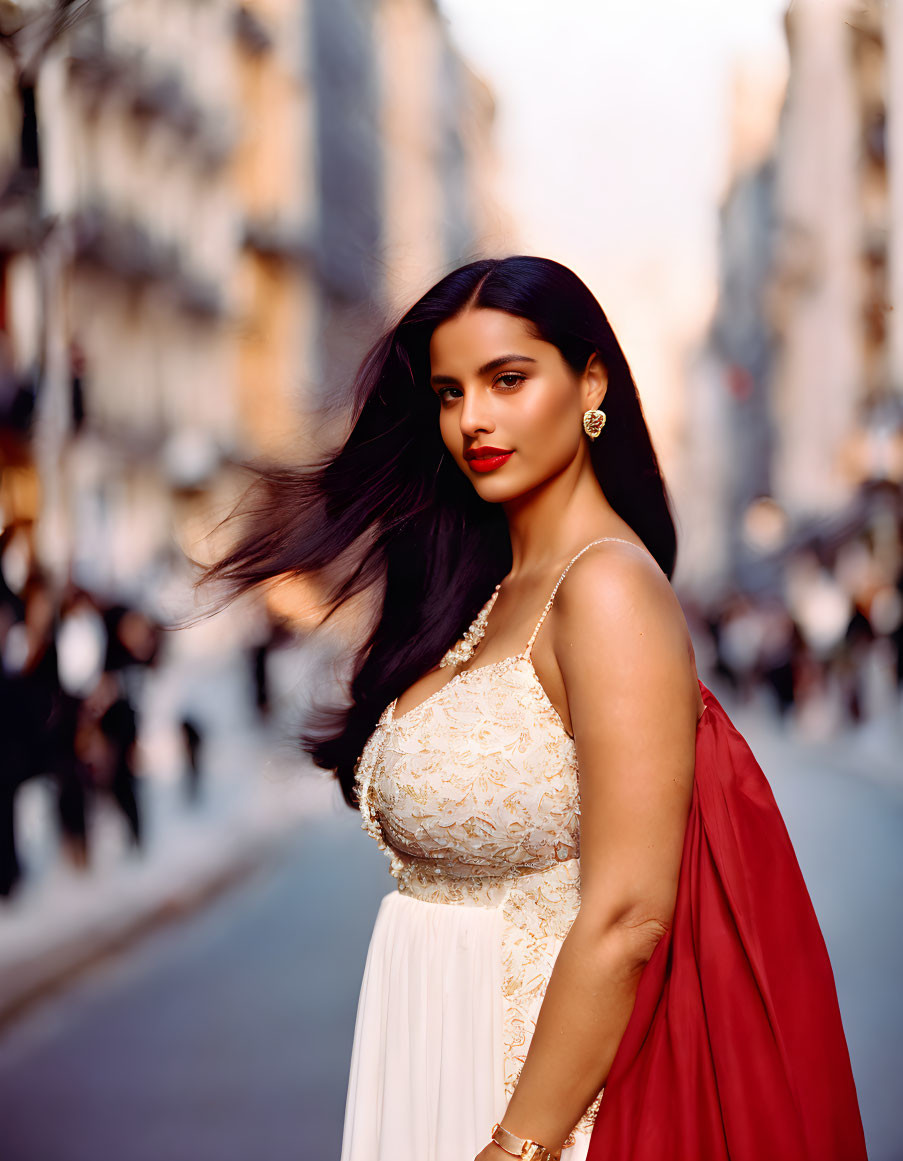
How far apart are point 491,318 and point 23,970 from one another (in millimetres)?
5424

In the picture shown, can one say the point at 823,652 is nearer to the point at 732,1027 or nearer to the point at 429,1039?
the point at 429,1039

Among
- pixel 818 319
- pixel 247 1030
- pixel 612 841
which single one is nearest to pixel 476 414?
pixel 612 841

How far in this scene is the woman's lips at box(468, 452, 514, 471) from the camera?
2.11m

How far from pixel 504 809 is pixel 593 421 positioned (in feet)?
2.01

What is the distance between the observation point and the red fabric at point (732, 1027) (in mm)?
1800

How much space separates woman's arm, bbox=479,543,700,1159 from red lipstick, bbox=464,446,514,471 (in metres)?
0.30

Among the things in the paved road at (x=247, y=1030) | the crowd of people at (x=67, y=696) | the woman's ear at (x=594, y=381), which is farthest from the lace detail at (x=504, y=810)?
the crowd of people at (x=67, y=696)

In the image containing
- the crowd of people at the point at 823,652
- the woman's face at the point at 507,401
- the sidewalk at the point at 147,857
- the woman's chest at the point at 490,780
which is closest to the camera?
the woman's chest at the point at 490,780

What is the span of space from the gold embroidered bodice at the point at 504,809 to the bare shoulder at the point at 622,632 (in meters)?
0.08

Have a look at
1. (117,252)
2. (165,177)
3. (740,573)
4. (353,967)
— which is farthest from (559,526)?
(740,573)

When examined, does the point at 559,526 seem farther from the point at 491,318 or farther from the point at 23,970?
the point at 23,970

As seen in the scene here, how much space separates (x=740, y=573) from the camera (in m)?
79.9

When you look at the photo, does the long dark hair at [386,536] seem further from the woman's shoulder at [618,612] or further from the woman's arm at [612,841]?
the woman's arm at [612,841]

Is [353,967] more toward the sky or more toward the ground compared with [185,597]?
more toward the ground
